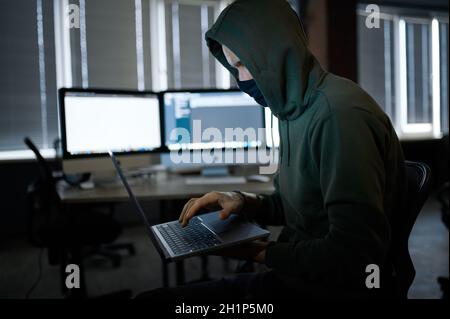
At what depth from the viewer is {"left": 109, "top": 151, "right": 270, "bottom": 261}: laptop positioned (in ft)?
2.72

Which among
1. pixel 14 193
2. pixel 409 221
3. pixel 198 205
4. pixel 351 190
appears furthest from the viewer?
pixel 14 193

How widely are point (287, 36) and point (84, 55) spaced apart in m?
2.15

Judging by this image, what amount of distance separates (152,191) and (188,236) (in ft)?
2.62

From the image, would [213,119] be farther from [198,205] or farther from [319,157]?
[319,157]

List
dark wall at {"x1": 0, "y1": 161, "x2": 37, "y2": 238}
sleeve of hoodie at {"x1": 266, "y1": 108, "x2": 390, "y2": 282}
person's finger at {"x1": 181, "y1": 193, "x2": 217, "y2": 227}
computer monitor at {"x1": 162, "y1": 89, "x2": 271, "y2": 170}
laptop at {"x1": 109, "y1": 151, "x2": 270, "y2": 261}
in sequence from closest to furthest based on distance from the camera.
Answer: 1. sleeve of hoodie at {"x1": 266, "y1": 108, "x2": 390, "y2": 282}
2. laptop at {"x1": 109, "y1": 151, "x2": 270, "y2": 261}
3. person's finger at {"x1": 181, "y1": 193, "x2": 217, "y2": 227}
4. computer monitor at {"x1": 162, "y1": 89, "x2": 271, "y2": 170}
5. dark wall at {"x1": 0, "y1": 161, "x2": 37, "y2": 238}


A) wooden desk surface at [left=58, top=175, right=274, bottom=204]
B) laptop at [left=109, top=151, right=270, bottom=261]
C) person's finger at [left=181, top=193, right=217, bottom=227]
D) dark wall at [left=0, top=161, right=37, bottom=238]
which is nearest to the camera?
laptop at [left=109, top=151, right=270, bottom=261]

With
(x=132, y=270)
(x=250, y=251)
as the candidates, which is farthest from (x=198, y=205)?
(x=132, y=270)

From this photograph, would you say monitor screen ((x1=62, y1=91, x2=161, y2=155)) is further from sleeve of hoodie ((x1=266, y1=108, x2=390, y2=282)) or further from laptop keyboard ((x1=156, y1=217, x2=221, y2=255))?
sleeve of hoodie ((x1=266, y1=108, x2=390, y2=282))

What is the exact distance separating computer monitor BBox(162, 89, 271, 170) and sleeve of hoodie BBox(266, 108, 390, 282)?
89 cm

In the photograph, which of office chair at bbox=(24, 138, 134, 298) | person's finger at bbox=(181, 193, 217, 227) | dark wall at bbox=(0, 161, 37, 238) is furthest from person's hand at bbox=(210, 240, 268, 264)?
dark wall at bbox=(0, 161, 37, 238)

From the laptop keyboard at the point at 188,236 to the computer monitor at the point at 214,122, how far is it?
0.70 metres

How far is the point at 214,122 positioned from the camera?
5.80ft

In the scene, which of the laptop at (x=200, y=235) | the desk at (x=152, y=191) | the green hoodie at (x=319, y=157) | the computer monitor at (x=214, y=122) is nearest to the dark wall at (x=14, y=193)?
the desk at (x=152, y=191)

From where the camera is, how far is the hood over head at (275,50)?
853 millimetres
